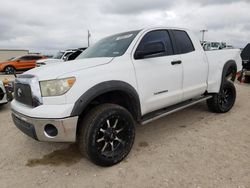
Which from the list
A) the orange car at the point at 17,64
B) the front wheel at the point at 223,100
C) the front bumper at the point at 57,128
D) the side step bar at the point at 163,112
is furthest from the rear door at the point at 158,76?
the orange car at the point at 17,64

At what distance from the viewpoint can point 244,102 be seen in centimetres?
594

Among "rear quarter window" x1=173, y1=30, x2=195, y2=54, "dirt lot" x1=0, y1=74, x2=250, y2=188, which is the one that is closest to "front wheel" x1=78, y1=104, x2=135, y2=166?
→ "dirt lot" x1=0, y1=74, x2=250, y2=188

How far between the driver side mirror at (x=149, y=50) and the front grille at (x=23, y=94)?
1533mm

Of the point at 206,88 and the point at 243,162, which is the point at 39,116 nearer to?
the point at 243,162

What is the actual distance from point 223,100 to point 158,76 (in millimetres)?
2427

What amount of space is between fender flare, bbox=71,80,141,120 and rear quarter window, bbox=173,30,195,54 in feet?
4.51

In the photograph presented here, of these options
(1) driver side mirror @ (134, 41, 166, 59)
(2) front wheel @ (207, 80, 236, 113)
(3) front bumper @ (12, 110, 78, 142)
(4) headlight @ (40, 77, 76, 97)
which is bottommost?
(2) front wheel @ (207, 80, 236, 113)

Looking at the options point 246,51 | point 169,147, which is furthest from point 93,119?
point 246,51

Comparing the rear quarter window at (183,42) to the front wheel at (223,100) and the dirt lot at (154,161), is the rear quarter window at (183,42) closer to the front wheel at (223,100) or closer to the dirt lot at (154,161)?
the front wheel at (223,100)

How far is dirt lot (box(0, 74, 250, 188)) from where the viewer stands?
257 cm

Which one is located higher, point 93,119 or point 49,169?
point 93,119

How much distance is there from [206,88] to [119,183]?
109 inches

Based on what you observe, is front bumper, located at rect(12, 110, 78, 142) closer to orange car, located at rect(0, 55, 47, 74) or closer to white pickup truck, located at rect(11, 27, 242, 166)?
white pickup truck, located at rect(11, 27, 242, 166)

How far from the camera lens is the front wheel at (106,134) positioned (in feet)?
8.73
